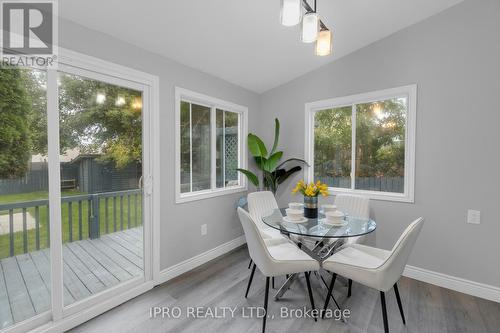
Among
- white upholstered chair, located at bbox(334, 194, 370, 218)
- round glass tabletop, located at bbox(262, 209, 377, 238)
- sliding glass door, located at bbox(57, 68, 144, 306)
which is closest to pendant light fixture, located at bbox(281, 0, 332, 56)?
round glass tabletop, located at bbox(262, 209, 377, 238)

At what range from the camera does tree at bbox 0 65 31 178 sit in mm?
1595

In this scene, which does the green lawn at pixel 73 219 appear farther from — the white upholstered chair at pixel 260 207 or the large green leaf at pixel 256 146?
the large green leaf at pixel 256 146

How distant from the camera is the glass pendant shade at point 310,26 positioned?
5.52 ft

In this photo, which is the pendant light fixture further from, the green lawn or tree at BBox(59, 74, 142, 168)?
the green lawn

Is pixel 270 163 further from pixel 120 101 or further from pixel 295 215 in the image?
pixel 120 101

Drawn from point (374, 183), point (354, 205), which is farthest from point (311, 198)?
point (374, 183)

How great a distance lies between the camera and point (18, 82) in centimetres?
165

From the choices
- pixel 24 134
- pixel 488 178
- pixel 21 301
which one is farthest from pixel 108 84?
pixel 488 178

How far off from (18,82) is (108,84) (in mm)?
615

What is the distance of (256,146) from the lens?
3.51 meters

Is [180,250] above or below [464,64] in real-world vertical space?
below

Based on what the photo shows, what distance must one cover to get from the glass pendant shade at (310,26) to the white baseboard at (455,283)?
2.72m

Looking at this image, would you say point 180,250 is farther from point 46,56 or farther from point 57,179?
point 46,56

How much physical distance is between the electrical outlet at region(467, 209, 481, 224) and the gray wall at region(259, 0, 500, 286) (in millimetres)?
37
